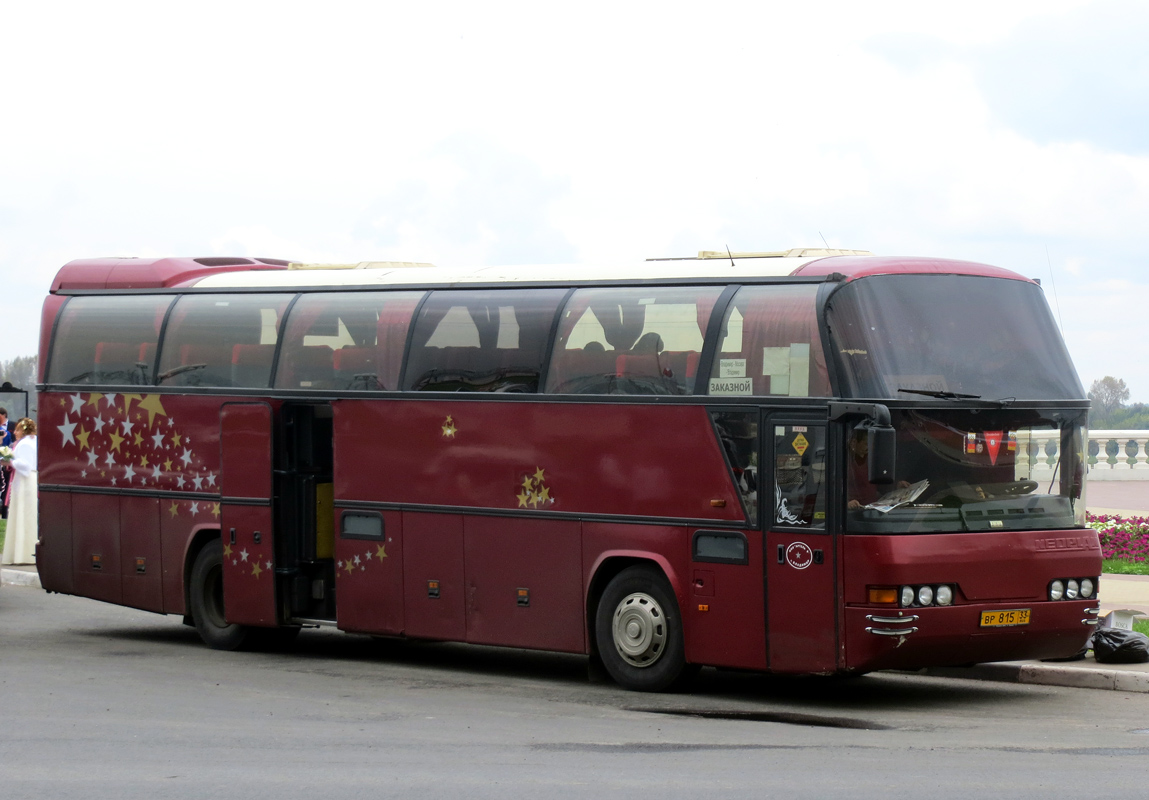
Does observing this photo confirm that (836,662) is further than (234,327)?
No

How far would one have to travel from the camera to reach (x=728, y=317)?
515 inches

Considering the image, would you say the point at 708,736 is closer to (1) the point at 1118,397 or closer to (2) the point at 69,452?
(2) the point at 69,452

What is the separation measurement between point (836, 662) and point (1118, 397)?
38016 mm

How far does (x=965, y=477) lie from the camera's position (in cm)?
1245

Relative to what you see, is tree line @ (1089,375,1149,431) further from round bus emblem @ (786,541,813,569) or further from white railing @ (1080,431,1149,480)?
round bus emblem @ (786,541,813,569)

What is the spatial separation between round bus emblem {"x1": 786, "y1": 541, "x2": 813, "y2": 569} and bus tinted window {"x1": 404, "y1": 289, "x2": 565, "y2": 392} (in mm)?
2674

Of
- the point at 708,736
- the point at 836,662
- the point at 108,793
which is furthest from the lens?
the point at 836,662

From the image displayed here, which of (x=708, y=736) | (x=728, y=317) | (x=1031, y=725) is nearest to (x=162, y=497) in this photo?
(x=728, y=317)

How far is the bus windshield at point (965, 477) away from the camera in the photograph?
12227 millimetres

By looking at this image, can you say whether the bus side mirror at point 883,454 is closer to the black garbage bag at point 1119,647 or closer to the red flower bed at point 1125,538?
the black garbage bag at point 1119,647

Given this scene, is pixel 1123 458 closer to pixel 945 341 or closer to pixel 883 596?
pixel 945 341

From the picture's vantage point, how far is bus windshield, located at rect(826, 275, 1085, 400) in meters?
12.4

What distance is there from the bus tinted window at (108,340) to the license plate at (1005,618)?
8.36m

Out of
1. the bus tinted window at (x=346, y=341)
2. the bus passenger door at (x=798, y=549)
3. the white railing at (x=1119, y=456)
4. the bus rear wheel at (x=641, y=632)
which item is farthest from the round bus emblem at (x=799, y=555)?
the white railing at (x=1119, y=456)
